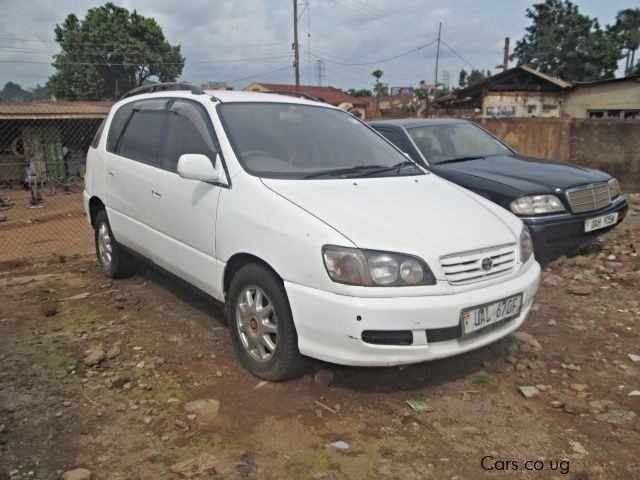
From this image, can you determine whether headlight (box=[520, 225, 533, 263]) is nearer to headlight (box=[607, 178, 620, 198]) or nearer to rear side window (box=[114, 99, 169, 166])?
rear side window (box=[114, 99, 169, 166])

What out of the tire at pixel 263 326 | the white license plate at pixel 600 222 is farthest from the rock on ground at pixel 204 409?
the white license plate at pixel 600 222

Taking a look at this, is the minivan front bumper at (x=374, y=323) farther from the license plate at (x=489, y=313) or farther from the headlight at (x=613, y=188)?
the headlight at (x=613, y=188)

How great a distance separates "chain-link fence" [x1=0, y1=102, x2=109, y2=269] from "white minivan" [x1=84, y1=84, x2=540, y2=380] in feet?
31.6

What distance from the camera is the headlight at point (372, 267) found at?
8.52ft

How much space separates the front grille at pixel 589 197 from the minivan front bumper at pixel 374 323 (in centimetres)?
276

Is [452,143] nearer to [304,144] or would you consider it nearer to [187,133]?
[304,144]

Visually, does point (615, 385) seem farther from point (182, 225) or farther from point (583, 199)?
point (182, 225)

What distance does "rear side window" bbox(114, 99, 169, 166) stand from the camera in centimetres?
410

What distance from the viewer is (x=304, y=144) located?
11.9 feet

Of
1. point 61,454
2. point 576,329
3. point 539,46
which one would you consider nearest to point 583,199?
point 576,329

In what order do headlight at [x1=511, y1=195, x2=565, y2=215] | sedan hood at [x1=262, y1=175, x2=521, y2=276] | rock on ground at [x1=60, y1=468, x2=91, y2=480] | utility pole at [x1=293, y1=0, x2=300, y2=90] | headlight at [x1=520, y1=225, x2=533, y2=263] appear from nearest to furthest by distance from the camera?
rock on ground at [x1=60, y1=468, x2=91, y2=480] < sedan hood at [x1=262, y1=175, x2=521, y2=276] < headlight at [x1=520, y1=225, x2=533, y2=263] < headlight at [x1=511, y1=195, x2=565, y2=215] < utility pole at [x1=293, y1=0, x2=300, y2=90]

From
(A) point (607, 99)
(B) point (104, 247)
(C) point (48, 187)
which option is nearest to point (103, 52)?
(C) point (48, 187)

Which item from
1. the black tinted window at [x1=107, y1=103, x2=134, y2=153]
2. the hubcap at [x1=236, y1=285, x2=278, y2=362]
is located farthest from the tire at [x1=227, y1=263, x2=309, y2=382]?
the black tinted window at [x1=107, y1=103, x2=134, y2=153]

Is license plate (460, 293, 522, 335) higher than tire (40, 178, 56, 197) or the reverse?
higher
